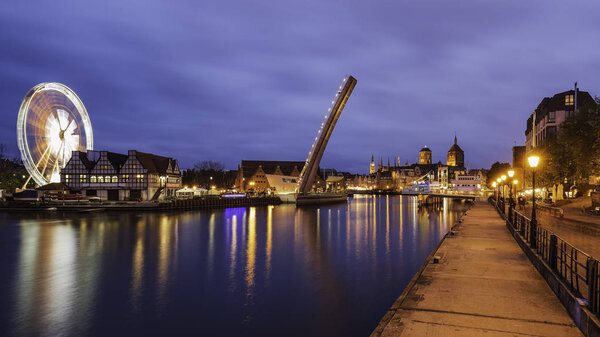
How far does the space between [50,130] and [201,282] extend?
166 feet

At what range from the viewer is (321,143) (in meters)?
58.8

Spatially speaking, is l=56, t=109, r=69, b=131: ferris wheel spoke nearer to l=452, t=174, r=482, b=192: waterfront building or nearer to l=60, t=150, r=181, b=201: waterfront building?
l=60, t=150, r=181, b=201: waterfront building

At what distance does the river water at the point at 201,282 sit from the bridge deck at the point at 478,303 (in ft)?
8.53

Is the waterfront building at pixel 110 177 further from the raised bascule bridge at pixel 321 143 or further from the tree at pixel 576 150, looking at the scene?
the tree at pixel 576 150

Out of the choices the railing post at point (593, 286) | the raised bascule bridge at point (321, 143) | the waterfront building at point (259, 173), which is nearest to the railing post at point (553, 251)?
the railing post at point (593, 286)

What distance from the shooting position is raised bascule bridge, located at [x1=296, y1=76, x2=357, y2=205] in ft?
181

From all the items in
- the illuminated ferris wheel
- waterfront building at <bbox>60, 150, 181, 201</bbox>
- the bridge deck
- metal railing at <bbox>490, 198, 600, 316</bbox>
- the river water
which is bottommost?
the river water

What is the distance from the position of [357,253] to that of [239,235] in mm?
10659

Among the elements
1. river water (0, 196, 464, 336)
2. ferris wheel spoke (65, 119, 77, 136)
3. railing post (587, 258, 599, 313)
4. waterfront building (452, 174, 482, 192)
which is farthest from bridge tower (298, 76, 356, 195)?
waterfront building (452, 174, 482, 192)

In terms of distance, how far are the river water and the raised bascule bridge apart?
30.6 m

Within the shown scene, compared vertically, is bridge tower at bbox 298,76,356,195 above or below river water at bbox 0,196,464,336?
above

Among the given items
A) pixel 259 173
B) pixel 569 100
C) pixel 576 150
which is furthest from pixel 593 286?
pixel 259 173

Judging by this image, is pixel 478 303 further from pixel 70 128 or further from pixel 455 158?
pixel 455 158

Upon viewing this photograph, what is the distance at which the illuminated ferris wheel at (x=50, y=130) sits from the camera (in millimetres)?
48844
